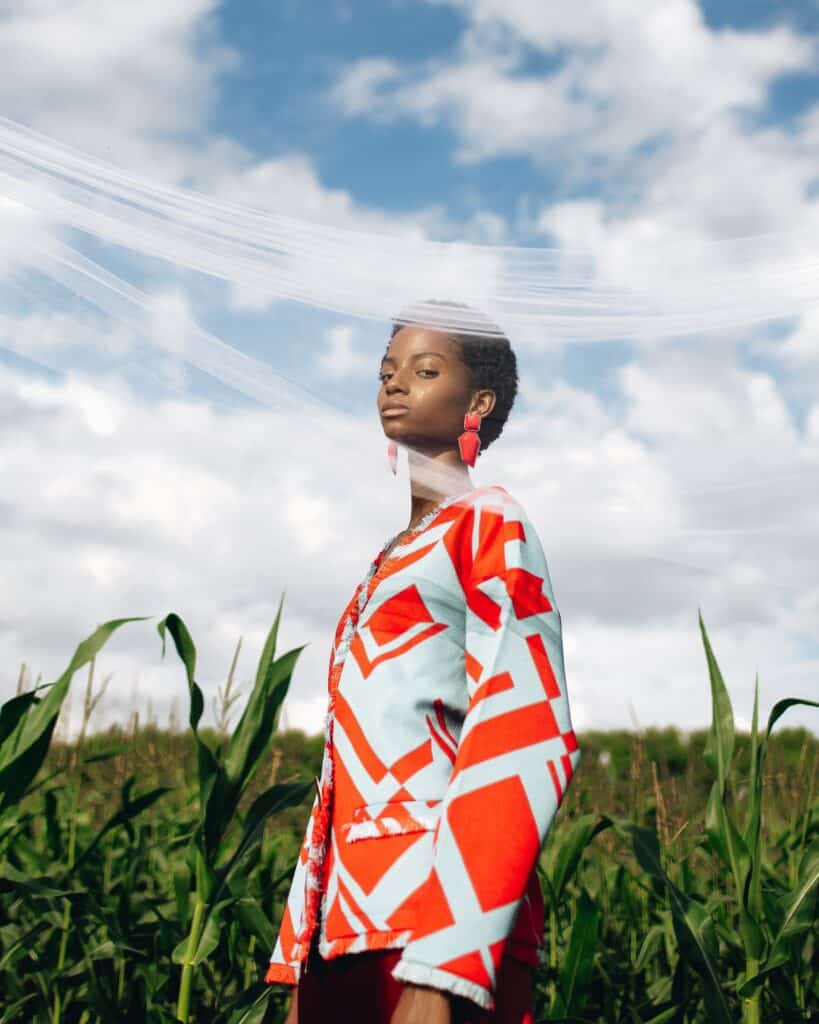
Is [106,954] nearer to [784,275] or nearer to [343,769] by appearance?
[343,769]

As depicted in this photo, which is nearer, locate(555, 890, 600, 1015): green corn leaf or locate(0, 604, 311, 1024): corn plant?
locate(0, 604, 311, 1024): corn plant

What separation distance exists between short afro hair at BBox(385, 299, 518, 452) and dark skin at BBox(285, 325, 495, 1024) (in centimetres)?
2

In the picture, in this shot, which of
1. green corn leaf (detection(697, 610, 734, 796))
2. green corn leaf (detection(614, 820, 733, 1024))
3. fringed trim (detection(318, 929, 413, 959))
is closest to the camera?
fringed trim (detection(318, 929, 413, 959))

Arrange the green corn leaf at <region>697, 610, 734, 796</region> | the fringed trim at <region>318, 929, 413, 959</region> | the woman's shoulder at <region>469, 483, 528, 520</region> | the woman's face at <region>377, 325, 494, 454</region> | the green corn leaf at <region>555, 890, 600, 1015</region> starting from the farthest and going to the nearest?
1. the green corn leaf at <region>555, 890, 600, 1015</region>
2. the green corn leaf at <region>697, 610, 734, 796</region>
3. the woman's face at <region>377, 325, 494, 454</region>
4. the woman's shoulder at <region>469, 483, 528, 520</region>
5. the fringed trim at <region>318, 929, 413, 959</region>

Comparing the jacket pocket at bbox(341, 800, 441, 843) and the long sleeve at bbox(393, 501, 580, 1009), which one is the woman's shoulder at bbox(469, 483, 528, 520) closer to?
the long sleeve at bbox(393, 501, 580, 1009)

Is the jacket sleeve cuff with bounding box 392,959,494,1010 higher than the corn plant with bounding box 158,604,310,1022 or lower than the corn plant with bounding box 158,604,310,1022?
lower

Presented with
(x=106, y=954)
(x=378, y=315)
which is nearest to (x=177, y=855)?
(x=106, y=954)

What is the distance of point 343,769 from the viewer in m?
1.82

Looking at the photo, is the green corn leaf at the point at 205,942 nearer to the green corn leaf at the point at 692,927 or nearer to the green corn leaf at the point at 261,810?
the green corn leaf at the point at 261,810

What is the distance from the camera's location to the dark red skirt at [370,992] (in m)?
1.64


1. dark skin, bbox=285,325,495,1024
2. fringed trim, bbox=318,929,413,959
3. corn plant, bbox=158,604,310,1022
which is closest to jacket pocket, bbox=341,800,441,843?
fringed trim, bbox=318,929,413,959

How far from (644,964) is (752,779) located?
1537 millimetres

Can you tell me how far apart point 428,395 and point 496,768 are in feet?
2.17

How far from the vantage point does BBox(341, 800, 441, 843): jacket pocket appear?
1.66 m
